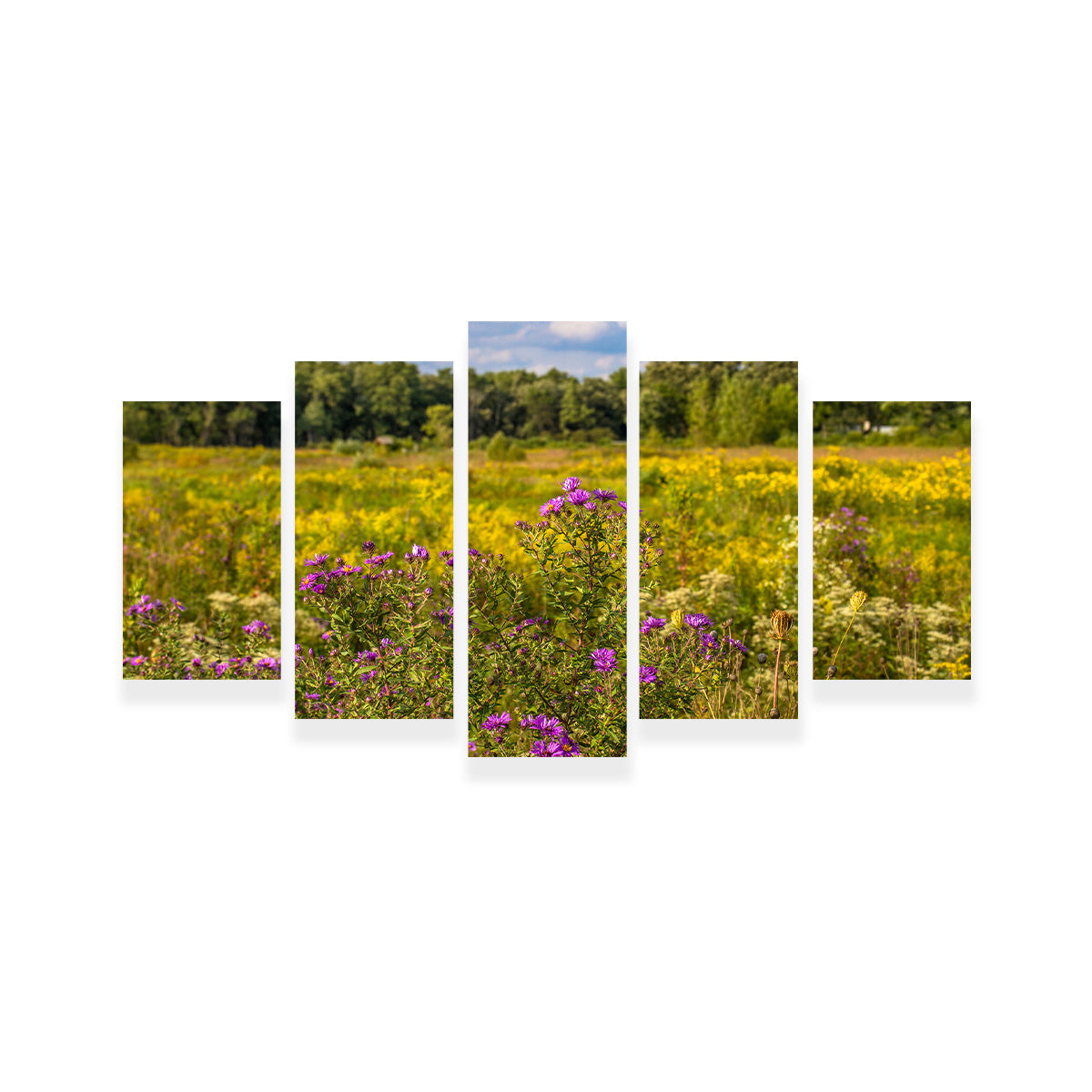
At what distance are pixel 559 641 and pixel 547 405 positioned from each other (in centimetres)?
127

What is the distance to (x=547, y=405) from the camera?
4246 millimetres

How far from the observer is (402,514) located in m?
4.42

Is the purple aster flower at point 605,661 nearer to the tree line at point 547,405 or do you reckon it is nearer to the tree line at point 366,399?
the tree line at point 547,405

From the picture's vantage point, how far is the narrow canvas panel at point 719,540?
4.31m

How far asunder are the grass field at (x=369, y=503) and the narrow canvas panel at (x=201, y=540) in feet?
0.99

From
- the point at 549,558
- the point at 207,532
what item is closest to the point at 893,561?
the point at 549,558

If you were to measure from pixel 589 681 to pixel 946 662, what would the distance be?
77.9 inches

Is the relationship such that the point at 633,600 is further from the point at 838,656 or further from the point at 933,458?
the point at 933,458

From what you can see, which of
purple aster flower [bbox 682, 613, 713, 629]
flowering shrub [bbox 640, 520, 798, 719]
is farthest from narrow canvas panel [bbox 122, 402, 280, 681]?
purple aster flower [bbox 682, 613, 713, 629]

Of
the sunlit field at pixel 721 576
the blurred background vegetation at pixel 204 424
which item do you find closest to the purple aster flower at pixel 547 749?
the sunlit field at pixel 721 576

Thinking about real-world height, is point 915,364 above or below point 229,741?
above

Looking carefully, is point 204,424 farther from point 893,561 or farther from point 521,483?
point 893,561

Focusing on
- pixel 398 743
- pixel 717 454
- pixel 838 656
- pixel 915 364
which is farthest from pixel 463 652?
pixel 915 364

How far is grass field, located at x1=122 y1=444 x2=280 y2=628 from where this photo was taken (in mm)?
4547
